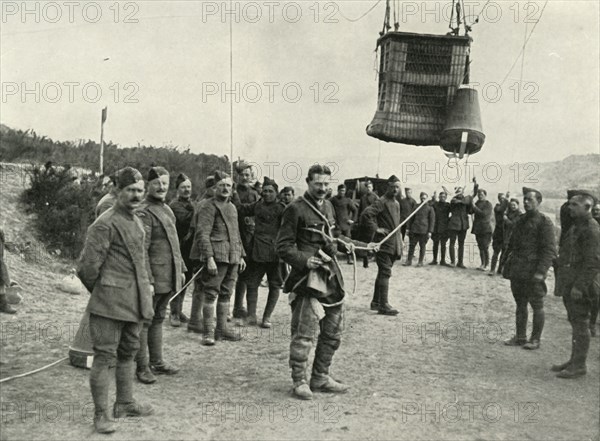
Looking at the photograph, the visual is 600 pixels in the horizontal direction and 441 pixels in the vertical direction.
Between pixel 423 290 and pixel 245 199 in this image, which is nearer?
pixel 245 199

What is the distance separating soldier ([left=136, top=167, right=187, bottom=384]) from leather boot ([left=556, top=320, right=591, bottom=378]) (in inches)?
166

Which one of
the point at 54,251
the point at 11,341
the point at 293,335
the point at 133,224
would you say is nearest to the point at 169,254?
the point at 133,224

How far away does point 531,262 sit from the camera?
6.98 meters

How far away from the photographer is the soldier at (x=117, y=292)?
3.88m

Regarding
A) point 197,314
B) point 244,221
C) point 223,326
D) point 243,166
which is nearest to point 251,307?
point 197,314

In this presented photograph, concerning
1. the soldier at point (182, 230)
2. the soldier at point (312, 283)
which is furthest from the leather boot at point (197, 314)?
the soldier at point (312, 283)

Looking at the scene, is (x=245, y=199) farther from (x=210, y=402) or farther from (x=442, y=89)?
(x=210, y=402)

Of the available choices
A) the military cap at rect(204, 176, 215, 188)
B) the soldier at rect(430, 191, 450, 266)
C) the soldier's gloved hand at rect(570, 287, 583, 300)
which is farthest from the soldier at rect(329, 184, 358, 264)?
the soldier's gloved hand at rect(570, 287, 583, 300)

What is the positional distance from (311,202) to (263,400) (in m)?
1.83

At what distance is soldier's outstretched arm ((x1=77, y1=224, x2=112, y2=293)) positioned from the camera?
3.86 m

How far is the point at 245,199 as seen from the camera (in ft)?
26.1

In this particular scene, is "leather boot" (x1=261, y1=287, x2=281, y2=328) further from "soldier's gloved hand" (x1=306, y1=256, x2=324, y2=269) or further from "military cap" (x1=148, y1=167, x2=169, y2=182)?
"military cap" (x1=148, y1=167, x2=169, y2=182)

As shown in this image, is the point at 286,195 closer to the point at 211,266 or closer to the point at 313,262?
the point at 211,266

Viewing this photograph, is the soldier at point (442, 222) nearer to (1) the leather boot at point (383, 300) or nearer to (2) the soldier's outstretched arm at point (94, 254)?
(1) the leather boot at point (383, 300)
